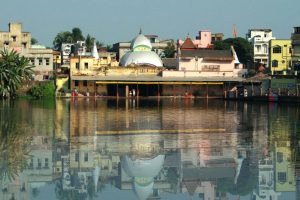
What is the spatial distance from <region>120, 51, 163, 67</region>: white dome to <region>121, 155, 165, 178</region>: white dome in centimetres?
5369

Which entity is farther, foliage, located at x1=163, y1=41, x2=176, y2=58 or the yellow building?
foliage, located at x1=163, y1=41, x2=176, y2=58

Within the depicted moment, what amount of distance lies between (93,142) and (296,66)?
44535mm

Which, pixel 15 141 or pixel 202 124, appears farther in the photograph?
pixel 202 124

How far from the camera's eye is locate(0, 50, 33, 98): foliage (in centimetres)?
5594

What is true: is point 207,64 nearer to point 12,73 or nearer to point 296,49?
→ point 296,49

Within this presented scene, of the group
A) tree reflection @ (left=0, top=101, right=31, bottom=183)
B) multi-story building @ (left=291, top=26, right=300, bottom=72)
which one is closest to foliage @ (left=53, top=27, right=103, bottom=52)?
multi-story building @ (left=291, top=26, right=300, bottom=72)

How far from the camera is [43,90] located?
62844mm

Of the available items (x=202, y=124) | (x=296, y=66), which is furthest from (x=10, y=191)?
(x=296, y=66)

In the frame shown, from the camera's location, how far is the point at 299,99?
171 ft

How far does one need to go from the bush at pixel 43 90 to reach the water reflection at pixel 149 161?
1388 inches

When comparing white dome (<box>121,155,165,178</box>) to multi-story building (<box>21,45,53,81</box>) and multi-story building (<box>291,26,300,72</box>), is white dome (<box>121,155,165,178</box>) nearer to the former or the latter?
multi-story building (<box>291,26,300,72</box>)

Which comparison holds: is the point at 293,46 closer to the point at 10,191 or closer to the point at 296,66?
the point at 296,66

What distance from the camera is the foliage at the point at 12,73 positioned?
184 ft

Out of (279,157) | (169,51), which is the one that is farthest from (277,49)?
(279,157)
